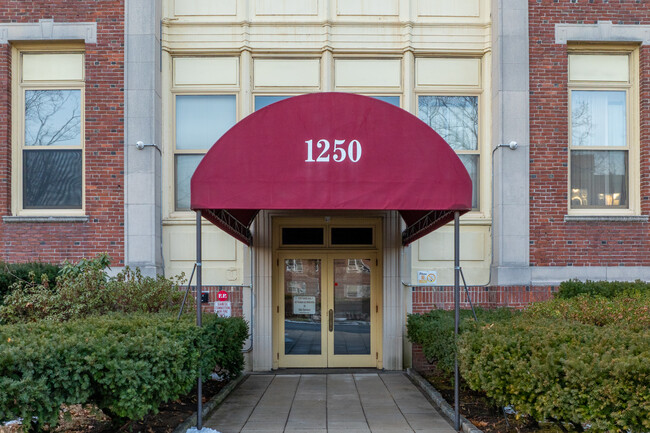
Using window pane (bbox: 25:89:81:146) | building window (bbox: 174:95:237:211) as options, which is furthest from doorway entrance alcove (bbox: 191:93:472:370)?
window pane (bbox: 25:89:81:146)

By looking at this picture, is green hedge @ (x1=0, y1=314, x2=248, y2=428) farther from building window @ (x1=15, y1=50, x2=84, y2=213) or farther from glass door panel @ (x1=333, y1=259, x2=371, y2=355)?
building window @ (x1=15, y1=50, x2=84, y2=213)

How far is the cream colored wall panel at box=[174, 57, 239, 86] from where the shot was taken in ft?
39.2

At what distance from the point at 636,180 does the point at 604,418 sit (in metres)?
7.79

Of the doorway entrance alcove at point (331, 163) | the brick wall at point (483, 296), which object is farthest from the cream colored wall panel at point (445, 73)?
the doorway entrance alcove at point (331, 163)

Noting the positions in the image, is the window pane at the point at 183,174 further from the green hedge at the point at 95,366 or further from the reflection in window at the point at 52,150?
the green hedge at the point at 95,366

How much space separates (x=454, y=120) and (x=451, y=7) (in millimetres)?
2255

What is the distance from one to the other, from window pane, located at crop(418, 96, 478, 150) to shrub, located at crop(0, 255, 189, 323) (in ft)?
20.1

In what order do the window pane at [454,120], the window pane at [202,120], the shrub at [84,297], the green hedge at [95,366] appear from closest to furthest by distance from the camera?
the green hedge at [95,366] < the shrub at [84,297] < the window pane at [202,120] < the window pane at [454,120]

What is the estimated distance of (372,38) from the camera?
11.9m

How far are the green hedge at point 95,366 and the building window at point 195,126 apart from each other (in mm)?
5168

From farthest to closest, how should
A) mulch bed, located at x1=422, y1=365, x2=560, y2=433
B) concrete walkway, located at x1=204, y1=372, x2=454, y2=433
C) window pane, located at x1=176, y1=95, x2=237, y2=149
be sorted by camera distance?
window pane, located at x1=176, y1=95, x2=237, y2=149 < concrete walkway, located at x1=204, y1=372, x2=454, y2=433 < mulch bed, located at x1=422, y1=365, x2=560, y2=433

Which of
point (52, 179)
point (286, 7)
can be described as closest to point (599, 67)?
point (286, 7)

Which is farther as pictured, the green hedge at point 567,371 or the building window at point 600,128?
the building window at point 600,128

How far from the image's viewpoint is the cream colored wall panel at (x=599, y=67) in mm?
11969
